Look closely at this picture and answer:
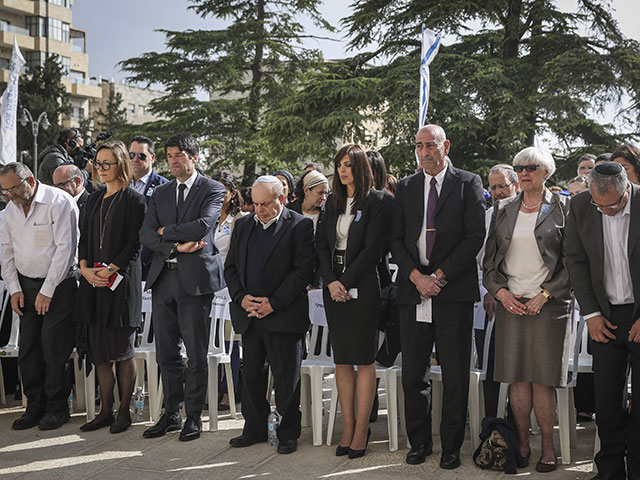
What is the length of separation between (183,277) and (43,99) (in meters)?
41.4

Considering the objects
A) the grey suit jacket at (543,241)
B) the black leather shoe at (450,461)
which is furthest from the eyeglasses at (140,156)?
the black leather shoe at (450,461)

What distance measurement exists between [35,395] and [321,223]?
2.72 m

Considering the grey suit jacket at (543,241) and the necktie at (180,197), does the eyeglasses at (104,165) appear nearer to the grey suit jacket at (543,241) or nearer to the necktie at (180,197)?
the necktie at (180,197)

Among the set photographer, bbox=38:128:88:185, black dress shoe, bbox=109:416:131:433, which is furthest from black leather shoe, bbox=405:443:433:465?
photographer, bbox=38:128:88:185

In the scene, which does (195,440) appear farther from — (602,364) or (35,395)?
(602,364)

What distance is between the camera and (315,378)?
5.06 meters

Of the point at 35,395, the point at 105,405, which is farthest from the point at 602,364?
the point at 35,395

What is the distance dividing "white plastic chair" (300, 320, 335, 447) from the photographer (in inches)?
119

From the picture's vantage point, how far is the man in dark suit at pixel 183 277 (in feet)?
16.7

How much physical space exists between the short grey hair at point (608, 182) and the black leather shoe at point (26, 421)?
436 centimetres

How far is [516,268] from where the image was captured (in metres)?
4.40

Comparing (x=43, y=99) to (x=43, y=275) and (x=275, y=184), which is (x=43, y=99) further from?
(x=275, y=184)

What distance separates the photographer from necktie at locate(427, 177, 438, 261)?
450 centimetres

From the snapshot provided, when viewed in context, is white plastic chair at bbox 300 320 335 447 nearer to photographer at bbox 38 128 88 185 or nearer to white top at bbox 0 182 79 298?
white top at bbox 0 182 79 298
